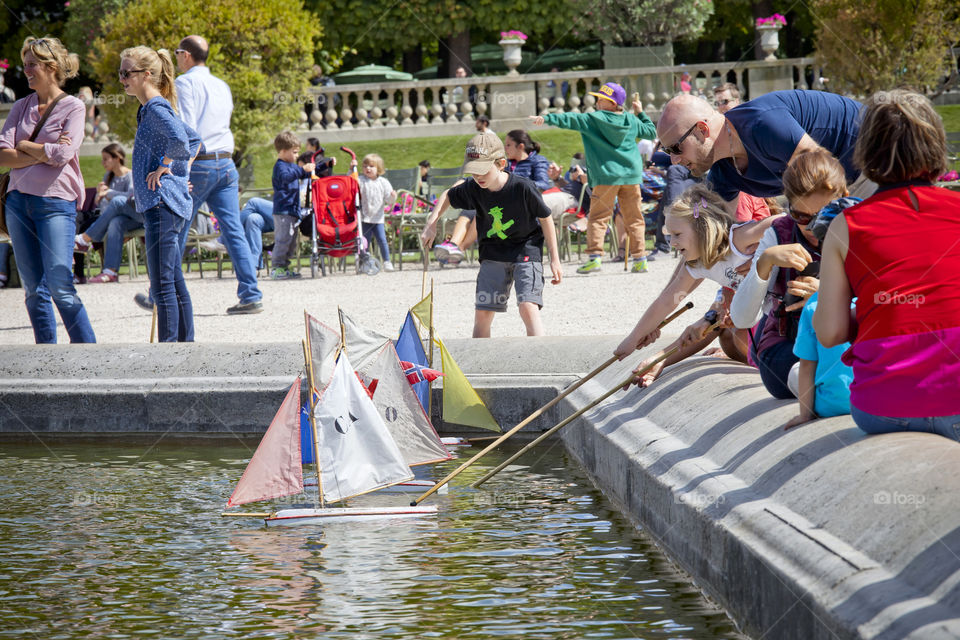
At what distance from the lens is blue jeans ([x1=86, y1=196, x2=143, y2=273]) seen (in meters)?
11.1

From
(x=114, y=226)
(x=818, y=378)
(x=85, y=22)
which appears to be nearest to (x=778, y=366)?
(x=818, y=378)

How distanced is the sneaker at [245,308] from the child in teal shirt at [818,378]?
Result: 21.7ft

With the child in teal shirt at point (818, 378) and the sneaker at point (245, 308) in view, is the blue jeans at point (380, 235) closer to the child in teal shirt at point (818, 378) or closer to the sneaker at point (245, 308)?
the sneaker at point (245, 308)

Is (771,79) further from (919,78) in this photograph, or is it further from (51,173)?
(51,173)

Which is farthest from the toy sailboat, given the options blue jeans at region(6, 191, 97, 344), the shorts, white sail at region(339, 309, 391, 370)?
blue jeans at region(6, 191, 97, 344)

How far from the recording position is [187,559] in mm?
4113

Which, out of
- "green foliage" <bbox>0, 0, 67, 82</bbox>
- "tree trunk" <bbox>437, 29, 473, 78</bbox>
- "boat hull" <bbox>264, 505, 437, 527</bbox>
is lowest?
"boat hull" <bbox>264, 505, 437, 527</bbox>

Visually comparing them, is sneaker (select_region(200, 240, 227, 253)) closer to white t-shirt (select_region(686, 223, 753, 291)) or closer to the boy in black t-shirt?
the boy in black t-shirt

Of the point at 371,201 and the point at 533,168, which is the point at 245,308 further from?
the point at 371,201

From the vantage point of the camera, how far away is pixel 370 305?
404 inches

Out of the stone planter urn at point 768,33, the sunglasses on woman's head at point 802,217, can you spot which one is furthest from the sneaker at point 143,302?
the stone planter urn at point 768,33

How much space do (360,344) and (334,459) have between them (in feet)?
2.51

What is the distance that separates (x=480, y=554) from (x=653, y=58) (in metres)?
25.9

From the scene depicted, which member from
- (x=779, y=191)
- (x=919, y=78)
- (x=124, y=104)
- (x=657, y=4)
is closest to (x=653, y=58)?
(x=657, y=4)
